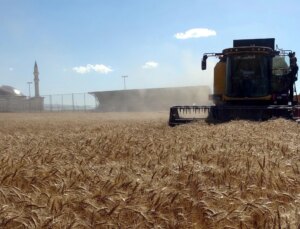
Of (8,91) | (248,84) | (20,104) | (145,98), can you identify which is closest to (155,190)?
(248,84)

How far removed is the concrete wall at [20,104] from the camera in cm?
6588

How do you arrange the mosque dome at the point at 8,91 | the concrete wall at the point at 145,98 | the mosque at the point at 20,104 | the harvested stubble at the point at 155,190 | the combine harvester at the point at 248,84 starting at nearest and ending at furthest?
the harvested stubble at the point at 155,190 < the combine harvester at the point at 248,84 < the concrete wall at the point at 145,98 < the mosque at the point at 20,104 < the mosque dome at the point at 8,91

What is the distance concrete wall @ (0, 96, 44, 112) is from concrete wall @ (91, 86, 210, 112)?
1055 centimetres

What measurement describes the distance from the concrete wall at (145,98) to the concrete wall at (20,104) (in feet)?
34.6

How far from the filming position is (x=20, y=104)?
68250 mm

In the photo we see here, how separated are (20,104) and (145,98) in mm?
21378

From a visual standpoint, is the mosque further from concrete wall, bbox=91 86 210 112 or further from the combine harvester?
the combine harvester

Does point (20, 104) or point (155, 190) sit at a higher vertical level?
point (20, 104)

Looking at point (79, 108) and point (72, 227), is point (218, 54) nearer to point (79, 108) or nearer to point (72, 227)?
point (72, 227)

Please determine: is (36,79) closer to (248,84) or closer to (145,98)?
(145,98)

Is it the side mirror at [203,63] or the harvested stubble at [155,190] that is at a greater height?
the side mirror at [203,63]

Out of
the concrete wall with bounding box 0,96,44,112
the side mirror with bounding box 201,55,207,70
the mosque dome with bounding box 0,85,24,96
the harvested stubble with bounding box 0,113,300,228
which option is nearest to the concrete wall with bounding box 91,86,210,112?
the concrete wall with bounding box 0,96,44,112

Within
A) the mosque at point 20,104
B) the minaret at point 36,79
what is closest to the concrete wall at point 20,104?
the mosque at point 20,104

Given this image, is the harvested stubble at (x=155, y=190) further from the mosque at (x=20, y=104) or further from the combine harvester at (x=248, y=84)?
the mosque at (x=20, y=104)
